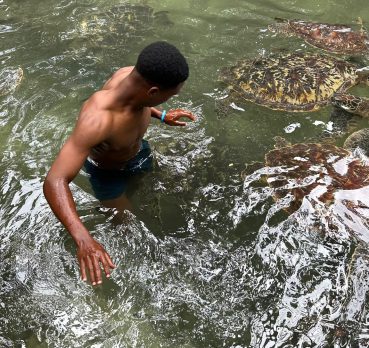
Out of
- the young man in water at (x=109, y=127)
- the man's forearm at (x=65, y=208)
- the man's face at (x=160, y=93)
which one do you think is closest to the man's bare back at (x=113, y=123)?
the young man in water at (x=109, y=127)

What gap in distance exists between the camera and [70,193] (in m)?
2.02

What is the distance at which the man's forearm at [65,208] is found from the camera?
193cm

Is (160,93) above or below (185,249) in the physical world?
above

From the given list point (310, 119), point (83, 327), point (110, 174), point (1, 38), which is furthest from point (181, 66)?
point (1, 38)

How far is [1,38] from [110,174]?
3777mm

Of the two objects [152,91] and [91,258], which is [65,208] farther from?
[152,91]

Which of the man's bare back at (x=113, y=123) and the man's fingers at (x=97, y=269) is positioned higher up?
the man's bare back at (x=113, y=123)

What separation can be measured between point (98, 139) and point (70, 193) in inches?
13.8

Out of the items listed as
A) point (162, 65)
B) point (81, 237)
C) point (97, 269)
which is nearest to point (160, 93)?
point (162, 65)

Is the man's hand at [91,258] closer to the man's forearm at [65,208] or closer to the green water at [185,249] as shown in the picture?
the man's forearm at [65,208]

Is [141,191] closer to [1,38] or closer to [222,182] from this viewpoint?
[222,182]

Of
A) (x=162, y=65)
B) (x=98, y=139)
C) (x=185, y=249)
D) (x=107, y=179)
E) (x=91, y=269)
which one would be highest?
(x=162, y=65)

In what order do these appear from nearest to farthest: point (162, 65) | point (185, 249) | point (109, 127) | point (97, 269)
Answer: point (97, 269)
point (162, 65)
point (109, 127)
point (185, 249)

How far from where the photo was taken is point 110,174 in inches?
112
